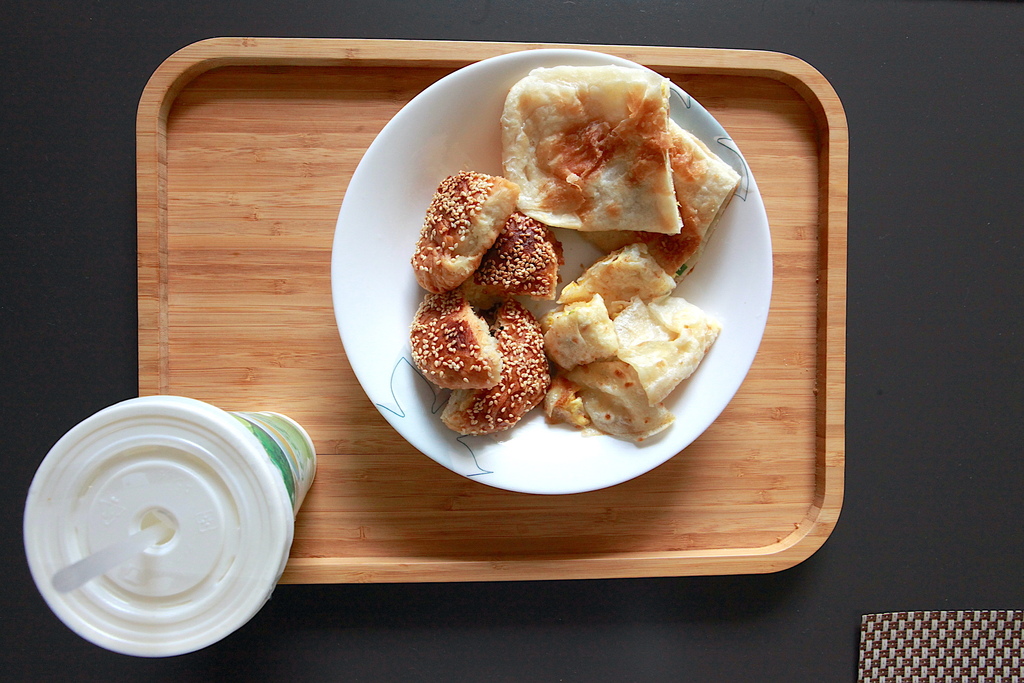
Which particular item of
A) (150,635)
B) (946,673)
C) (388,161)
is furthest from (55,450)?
(946,673)

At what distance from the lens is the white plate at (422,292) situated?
1510mm

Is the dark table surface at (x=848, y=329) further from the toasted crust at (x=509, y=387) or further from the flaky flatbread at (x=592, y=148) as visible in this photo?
the toasted crust at (x=509, y=387)

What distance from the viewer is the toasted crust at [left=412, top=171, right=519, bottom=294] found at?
1432mm

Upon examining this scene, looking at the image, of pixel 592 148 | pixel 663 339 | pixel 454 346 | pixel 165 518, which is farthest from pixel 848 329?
pixel 165 518

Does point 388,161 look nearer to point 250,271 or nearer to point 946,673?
point 250,271

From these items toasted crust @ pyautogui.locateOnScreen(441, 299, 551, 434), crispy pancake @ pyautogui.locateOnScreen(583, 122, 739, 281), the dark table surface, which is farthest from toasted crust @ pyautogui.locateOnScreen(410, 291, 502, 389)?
the dark table surface

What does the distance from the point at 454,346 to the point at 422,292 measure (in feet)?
0.78

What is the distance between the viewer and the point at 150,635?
1257 millimetres

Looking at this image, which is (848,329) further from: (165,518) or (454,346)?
(165,518)

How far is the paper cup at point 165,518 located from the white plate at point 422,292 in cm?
39

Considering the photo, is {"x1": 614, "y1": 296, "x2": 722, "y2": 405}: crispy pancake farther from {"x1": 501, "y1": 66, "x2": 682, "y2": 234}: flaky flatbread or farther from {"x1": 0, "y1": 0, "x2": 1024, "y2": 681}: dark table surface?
{"x1": 0, "y1": 0, "x2": 1024, "y2": 681}: dark table surface

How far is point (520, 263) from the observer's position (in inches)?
58.9

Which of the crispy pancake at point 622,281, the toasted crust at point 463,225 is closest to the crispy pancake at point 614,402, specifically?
the crispy pancake at point 622,281

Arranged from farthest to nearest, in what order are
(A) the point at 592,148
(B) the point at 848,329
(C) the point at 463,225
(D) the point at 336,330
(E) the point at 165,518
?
(B) the point at 848,329, (D) the point at 336,330, (A) the point at 592,148, (C) the point at 463,225, (E) the point at 165,518
